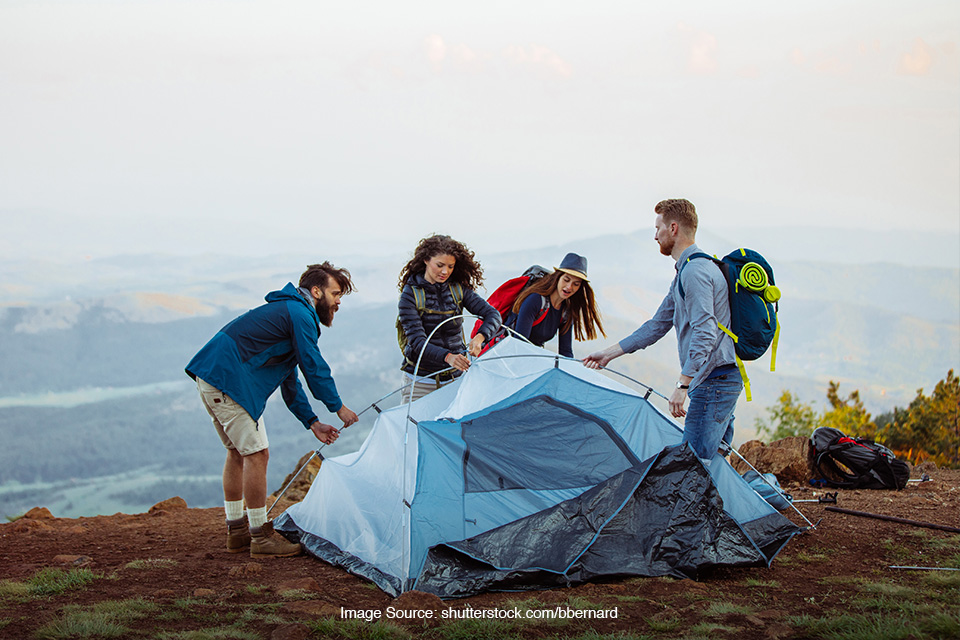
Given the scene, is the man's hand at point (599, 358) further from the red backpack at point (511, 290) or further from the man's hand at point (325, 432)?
the man's hand at point (325, 432)

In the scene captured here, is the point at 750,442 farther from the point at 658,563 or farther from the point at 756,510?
the point at 658,563

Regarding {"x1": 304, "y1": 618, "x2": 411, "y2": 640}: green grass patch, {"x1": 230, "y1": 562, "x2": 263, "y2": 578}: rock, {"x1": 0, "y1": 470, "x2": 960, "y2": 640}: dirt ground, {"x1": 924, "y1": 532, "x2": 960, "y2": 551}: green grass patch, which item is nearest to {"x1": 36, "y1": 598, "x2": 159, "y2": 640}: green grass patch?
{"x1": 0, "y1": 470, "x2": 960, "y2": 640}: dirt ground

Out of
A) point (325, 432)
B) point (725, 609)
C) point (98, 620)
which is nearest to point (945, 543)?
point (725, 609)

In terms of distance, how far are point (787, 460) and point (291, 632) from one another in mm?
5364

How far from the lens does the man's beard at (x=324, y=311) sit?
4.80 m

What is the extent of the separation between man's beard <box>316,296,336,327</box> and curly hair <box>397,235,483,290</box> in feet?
3.02

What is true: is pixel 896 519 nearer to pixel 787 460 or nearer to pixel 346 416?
pixel 787 460

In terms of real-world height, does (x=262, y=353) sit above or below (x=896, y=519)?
above

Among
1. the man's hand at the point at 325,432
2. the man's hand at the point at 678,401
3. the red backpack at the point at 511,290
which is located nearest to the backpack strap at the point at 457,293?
the red backpack at the point at 511,290

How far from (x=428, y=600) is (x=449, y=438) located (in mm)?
1056

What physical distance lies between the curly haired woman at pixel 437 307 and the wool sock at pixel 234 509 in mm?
1342

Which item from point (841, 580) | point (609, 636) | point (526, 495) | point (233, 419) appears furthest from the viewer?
point (233, 419)

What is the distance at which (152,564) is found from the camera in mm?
4660

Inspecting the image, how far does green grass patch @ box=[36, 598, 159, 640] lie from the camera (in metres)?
3.40
